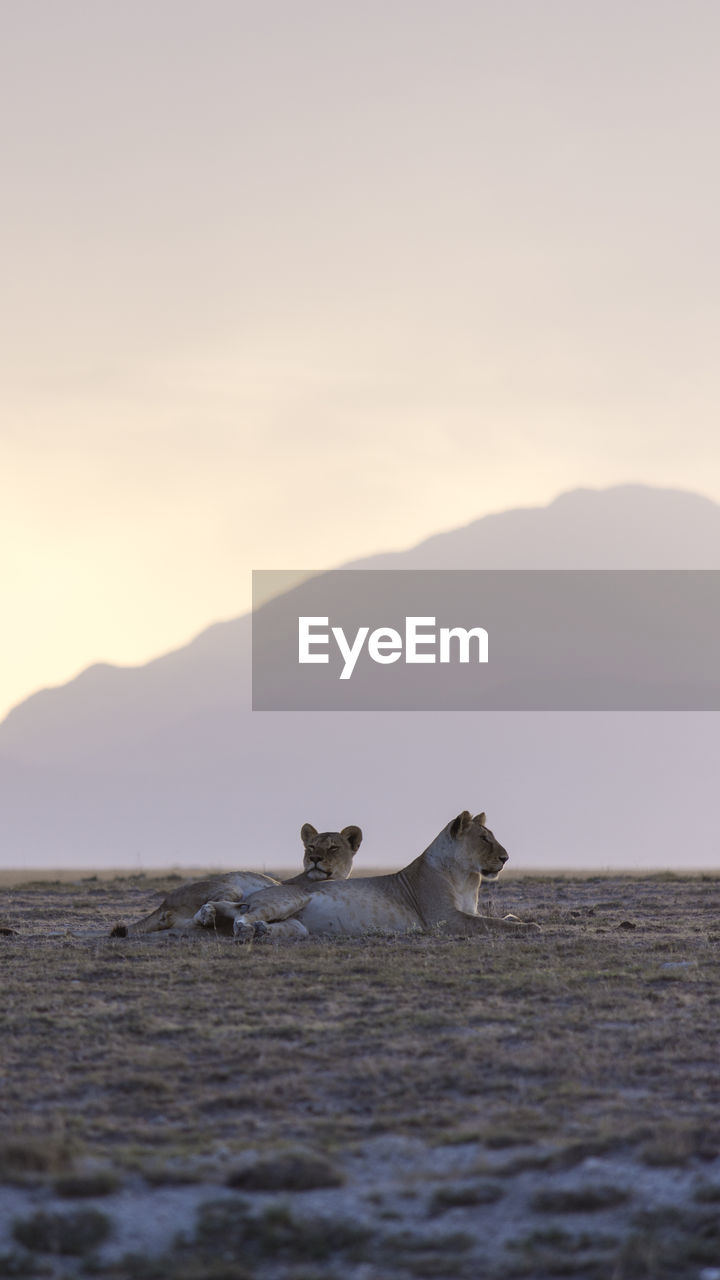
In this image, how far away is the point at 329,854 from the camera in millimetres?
18469

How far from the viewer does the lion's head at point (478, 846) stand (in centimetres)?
1842

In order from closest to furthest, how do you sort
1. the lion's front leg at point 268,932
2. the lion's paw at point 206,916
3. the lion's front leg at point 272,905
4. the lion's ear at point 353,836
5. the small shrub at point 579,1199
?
1. the small shrub at point 579,1199
2. the lion's front leg at point 268,932
3. the lion's front leg at point 272,905
4. the lion's paw at point 206,916
5. the lion's ear at point 353,836

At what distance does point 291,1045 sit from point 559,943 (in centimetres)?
719

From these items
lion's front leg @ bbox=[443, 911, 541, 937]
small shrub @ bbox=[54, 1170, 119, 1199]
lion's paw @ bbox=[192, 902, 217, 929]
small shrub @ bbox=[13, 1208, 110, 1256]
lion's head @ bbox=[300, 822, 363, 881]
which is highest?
lion's head @ bbox=[300, 822, 363, 881]

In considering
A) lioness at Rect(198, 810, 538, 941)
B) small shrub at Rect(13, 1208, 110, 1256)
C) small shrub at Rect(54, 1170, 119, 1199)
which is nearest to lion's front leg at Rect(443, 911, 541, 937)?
lioness at Rect(198, 810, 538, 941)

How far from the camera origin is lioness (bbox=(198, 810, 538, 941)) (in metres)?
17.4

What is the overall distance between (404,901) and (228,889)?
2306 millimetres

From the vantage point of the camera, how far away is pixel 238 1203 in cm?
643

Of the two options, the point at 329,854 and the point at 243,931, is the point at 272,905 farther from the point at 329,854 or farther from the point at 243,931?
the point at 329,854

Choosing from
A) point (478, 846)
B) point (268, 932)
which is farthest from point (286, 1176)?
point (478, 846)

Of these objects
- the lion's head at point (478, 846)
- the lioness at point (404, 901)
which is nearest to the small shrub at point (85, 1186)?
the lioness at point (404, 901)

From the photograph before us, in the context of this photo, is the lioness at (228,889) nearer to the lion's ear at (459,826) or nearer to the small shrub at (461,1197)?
the lion's ear at (459,826)

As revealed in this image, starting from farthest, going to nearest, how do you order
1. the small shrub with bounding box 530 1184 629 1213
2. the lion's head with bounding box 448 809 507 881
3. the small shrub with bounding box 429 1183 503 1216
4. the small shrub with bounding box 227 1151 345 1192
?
1. the lion's head with bounding box 448 809 507 881
2. the small shrub with bounding box 227 1151 345 1192
3. the small shrub with bounding box 429 1183 503 1216
4. the small shrub with bounding box 530 1184 629 1213

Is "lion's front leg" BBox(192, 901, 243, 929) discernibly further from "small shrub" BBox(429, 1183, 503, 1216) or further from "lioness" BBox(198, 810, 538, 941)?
"small shrub" BBox(429, 1183, 503, 1216)
